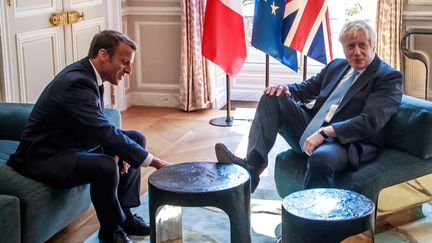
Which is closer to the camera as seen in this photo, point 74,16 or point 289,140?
point 289,140

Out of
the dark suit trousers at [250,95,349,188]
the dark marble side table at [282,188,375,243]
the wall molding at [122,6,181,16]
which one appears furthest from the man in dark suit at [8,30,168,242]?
the wall molding at [122,6,181,16]

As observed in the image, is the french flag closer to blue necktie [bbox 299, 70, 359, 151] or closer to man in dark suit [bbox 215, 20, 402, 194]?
man in dark suit [bbox 215, 20, 402, 194]

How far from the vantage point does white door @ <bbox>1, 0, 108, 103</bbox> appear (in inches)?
147

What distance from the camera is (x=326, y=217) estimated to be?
7.02ft

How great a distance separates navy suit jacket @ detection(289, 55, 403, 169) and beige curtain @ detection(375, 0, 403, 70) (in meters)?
2.22

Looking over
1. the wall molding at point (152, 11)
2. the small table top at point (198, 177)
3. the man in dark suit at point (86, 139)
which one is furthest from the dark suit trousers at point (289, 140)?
the wall molding at point (152, 11)

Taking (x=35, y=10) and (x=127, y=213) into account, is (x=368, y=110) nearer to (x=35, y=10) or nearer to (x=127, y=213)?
(x=127, y=213)

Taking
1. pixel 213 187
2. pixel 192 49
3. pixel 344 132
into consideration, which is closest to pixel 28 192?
pixel 213 187

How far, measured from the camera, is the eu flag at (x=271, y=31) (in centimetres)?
451

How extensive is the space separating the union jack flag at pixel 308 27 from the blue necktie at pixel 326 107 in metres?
1.42

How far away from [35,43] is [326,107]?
A: 1965 millimetres

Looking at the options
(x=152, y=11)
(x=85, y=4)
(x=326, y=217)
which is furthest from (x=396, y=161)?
(x=152, y=11)

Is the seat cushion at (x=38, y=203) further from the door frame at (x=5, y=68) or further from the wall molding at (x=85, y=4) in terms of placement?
the wall molding at (x=85, y=4)

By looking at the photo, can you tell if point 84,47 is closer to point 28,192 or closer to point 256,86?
point 256,86
